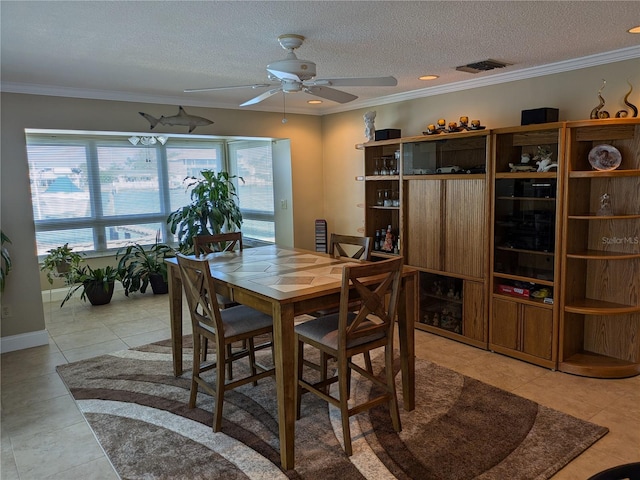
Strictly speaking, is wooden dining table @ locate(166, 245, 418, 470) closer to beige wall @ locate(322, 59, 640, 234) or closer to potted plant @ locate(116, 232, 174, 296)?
beige wall @ locate(322, 59, 640, 234)

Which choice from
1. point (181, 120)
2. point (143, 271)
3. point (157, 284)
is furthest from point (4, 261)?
point (157, 284)

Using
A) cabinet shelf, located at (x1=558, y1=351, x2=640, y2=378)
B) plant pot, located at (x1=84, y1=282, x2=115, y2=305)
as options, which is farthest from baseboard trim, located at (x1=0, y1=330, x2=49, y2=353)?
cabinet shelf, located at (x1=558, y1=351, x2=640, y2=378)

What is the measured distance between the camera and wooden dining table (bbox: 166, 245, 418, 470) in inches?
95.7

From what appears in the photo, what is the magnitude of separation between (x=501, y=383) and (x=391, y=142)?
247cm

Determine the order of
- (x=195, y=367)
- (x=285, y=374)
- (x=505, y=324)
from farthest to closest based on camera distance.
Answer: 1. (x=505, y=324)
2. (x=195, y=367)
3. (x=285, y=374)

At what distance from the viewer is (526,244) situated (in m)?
3.77

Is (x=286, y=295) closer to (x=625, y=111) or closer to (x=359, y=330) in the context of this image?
(x=359, y=330)

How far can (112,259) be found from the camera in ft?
22.5

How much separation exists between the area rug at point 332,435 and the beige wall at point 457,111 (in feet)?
7.62

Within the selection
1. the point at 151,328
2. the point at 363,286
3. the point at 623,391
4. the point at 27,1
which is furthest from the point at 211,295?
the point at 623,391

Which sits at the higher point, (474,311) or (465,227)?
(465,227)

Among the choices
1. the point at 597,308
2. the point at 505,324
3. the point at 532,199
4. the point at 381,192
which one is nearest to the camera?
the point at 597,308

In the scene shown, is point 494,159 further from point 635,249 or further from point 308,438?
point 308,438

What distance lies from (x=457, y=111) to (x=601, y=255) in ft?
6.28
